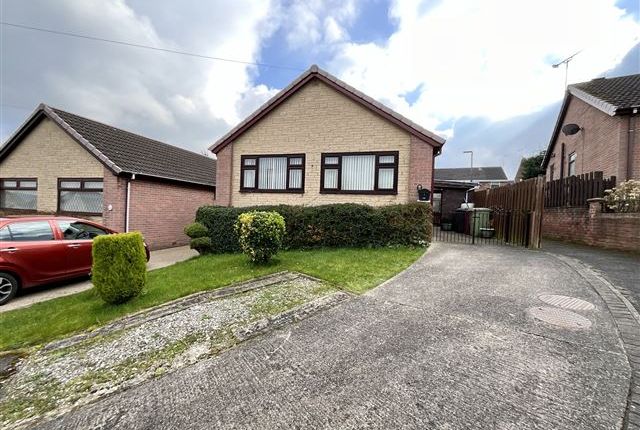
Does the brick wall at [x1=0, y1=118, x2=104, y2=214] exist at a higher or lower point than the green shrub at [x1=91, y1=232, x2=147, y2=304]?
higher

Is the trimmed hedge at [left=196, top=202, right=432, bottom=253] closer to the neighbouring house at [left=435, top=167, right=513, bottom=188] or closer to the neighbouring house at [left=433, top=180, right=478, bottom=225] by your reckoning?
the neighbouring house at [left=433, top=180, right=478, bottom=225]

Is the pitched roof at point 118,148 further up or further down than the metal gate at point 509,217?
further up

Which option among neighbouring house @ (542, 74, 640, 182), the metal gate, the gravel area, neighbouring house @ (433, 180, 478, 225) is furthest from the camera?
neighbouring house @ (433, 180, 478, 225)

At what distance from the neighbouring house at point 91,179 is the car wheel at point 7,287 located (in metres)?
5.58

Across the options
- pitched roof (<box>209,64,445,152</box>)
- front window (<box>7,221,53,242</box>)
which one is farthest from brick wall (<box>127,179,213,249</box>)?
front window (<box>7,221,53,242</box>)

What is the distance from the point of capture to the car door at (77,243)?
7027 mm

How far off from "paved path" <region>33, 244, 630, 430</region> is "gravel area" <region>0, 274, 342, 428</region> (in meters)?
0.29

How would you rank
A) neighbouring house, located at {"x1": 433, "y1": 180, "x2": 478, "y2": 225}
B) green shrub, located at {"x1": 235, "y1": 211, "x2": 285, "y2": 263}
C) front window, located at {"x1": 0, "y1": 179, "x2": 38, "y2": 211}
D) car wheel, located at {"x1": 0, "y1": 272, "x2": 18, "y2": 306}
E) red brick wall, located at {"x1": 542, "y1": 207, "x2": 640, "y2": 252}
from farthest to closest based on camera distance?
neighbouring house, located at {"x1": 433, "y1": 180, "x2": 478, "y2": 225} < front window, located at {"x1": 0, "y1": 179, "x2": 38, "y2": 211} < red brick wall, located at {"x1": 542, "y1": 207, "x2": 640, "y2": 252} < green shrub, located at {"x1": 235, "y1": 211, "x2": 285, "y2": 263} < car wheel, located at {"x1": 0, "y1": 272, "x2": 18, "y2": 306}

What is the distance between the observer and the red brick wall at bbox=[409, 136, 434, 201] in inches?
397

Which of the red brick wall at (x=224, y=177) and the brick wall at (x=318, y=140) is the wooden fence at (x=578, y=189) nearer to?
the brick wall at (x=318, y=140)

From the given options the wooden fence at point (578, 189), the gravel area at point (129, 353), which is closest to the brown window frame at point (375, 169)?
the gravel area at point (129, 353)

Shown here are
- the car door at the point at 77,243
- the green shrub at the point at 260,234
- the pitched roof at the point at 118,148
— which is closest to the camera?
the car door at the point at 77,243

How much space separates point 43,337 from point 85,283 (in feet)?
12.5

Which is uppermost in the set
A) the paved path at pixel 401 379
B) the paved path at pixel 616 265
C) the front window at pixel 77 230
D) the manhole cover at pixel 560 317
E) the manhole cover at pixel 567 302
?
the front window at pixel 77 230
